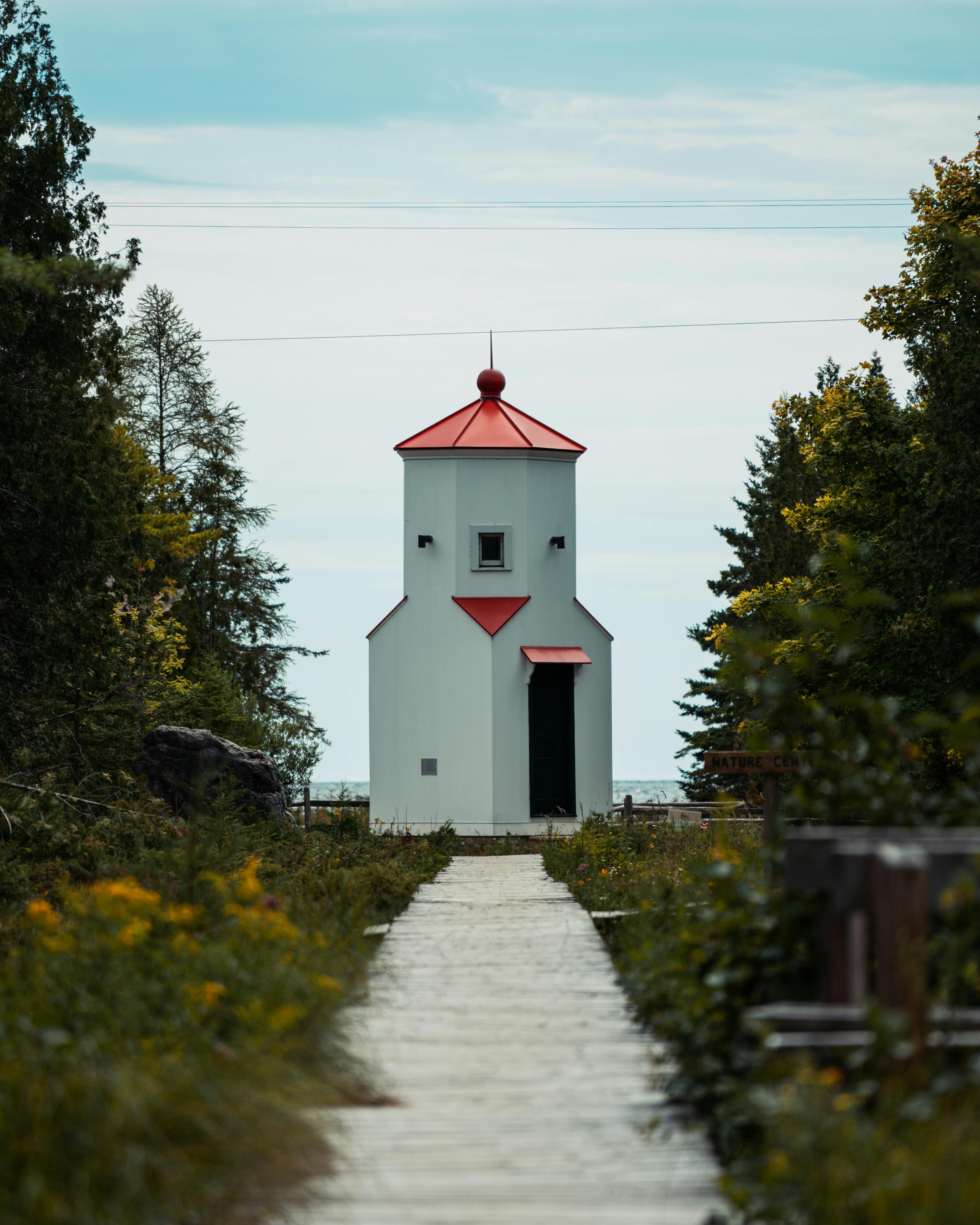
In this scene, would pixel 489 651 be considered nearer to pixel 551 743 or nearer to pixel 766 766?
pixel 551 743

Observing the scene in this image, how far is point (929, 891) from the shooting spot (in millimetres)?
4750

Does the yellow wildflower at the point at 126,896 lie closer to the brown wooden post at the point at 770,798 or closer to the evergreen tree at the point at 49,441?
the brown wooden post at the point at 770,798

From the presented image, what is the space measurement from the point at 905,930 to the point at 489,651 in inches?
871

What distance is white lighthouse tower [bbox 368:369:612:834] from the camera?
86.6 feet

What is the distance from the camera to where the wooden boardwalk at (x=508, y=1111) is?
4.43 m

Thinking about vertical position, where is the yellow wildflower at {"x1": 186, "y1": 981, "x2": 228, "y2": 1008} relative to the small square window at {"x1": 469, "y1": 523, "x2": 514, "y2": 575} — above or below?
below

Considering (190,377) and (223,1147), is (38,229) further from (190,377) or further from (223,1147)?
(190,377)

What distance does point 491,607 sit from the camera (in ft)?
88.2

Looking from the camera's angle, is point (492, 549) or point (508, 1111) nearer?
point (508, 1111)

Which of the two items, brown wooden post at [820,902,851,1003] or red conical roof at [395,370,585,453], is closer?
brown wooden post at [820,902,851,1003]

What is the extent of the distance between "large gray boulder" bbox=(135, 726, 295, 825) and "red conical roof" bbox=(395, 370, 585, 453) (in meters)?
8.88

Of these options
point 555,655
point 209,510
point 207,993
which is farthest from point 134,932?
point 209,510

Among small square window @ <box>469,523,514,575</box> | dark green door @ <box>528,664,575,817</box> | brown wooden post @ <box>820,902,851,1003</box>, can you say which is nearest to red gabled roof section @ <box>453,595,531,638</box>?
small square window @ <box>469,523,514,575</box>

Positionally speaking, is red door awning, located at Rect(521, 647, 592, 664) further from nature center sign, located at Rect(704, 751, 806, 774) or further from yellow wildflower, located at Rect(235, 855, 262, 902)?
yellow wildflower, located at Rect(235, 855, 262, 902)
